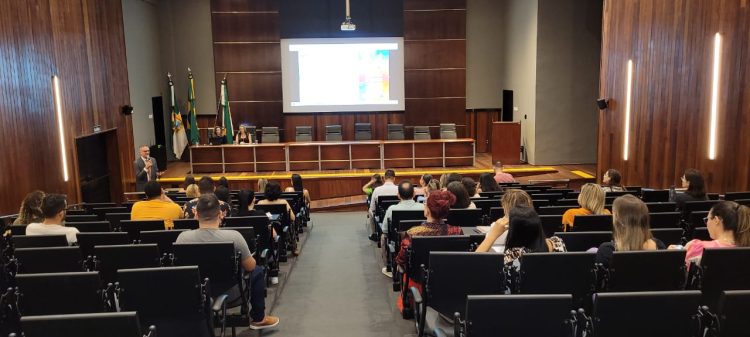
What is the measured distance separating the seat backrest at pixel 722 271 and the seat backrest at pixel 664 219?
5.11 feet

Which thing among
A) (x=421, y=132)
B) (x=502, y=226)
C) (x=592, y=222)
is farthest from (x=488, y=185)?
(x=421, y=132)

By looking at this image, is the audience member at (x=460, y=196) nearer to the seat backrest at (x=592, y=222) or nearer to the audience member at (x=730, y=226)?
the seat backrest at (x=592, y=222)

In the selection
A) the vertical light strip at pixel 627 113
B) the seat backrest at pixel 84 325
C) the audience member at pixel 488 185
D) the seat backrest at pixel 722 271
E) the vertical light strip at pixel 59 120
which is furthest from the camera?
the vertical light strip at pixel 627 113

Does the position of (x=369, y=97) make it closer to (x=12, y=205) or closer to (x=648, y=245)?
(x=12, y=205)

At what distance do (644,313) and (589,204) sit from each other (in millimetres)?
2296

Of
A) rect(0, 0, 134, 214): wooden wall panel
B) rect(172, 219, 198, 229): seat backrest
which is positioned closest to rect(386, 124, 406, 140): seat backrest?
rect(0, 0, 134, 214): wooden wall panel

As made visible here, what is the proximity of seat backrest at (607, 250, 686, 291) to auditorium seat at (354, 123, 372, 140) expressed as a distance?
11.0 m

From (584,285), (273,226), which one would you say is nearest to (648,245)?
(584,285)

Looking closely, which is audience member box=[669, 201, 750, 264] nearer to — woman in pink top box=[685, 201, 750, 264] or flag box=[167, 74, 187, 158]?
woman in pink top box=[685, 201, 750, 264]

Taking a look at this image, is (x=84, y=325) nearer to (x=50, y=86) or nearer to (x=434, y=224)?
(x=434, y=224)

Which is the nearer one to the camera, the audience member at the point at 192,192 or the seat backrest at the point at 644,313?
the seat backrest at the point at 644,313

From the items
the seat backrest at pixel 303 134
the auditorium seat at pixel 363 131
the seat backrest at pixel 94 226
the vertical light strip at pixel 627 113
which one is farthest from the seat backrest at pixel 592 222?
the seat backrest at pixel 303 134

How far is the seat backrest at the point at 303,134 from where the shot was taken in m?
13.9

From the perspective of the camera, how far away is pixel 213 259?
3619mm
